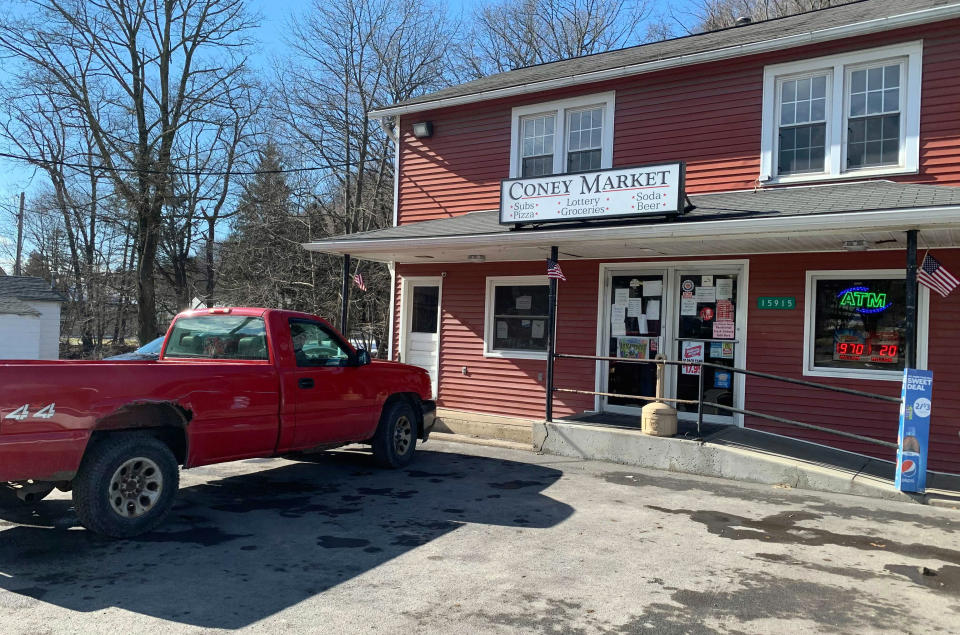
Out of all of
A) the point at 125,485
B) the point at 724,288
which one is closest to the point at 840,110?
the point at 724,288

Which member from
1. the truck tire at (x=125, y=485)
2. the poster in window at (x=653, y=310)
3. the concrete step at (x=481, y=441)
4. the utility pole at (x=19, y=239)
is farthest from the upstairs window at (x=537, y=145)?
the utility pole at (x=19, y=239)

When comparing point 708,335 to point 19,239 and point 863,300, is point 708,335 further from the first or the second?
point 19,239

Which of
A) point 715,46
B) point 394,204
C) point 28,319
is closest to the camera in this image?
point 715,46

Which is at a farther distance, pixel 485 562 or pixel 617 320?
pixel 617 320

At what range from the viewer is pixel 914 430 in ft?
23.7

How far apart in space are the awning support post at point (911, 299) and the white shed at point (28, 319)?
28.5 m

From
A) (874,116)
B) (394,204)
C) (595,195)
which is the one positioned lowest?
(595,195)

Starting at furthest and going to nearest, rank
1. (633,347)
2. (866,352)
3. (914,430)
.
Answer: (633,347)
(866,352)
(914,430)

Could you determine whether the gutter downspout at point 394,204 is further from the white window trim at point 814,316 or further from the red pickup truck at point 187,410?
the white window trim at point 814,316

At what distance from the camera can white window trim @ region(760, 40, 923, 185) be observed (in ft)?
29.6

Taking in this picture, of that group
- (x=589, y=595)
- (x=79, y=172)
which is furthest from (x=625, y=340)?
(x=79, y=172)

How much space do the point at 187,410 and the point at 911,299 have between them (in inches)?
292

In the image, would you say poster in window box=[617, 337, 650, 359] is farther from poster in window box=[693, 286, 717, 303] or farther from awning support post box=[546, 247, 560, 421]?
awning support post box=[546, 247, 560, 421]

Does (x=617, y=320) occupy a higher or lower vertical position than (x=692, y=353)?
higher
